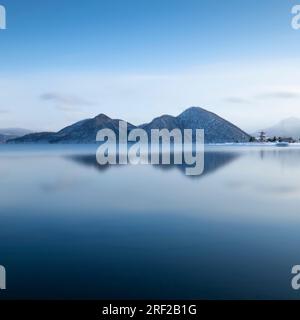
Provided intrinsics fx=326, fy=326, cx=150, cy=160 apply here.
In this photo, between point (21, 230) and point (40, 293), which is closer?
point (40, 293)

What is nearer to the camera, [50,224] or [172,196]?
[50,224]

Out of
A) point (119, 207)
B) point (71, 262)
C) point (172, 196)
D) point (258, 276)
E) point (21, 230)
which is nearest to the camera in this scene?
point (258, 276)

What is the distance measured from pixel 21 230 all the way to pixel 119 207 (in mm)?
4276

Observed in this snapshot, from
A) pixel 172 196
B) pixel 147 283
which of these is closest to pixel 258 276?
pixel 147 283

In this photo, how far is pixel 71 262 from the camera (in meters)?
7.36

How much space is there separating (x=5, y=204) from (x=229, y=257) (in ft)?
34.3

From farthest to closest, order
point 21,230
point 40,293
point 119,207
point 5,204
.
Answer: point 5,204, point 119,207, point 21,230, point 40,293

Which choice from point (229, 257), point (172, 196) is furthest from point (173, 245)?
point (172, 196)

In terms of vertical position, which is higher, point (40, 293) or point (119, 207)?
point (119, 207)

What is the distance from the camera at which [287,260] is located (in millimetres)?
7434

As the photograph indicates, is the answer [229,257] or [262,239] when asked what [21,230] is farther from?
[262,239]
